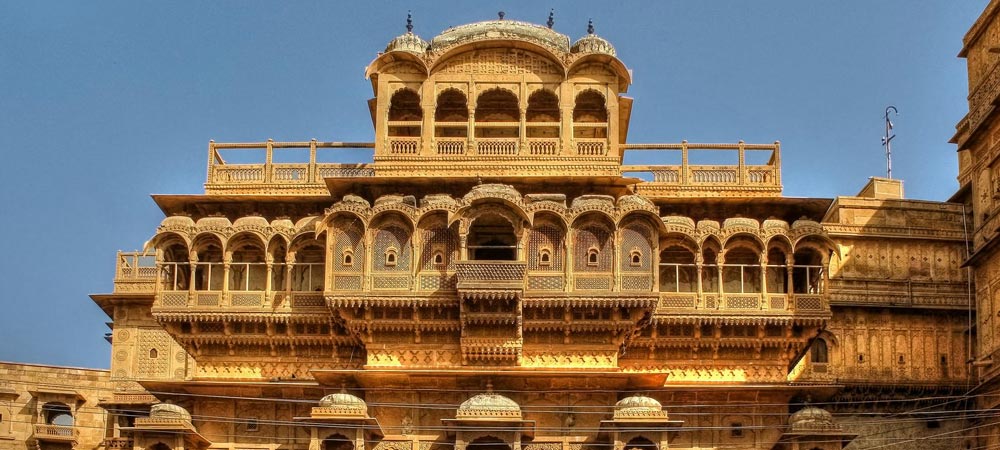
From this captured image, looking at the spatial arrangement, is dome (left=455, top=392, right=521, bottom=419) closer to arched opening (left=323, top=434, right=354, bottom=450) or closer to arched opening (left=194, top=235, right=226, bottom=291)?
arched opening (left=323, top=434, right=354, bottom=450)

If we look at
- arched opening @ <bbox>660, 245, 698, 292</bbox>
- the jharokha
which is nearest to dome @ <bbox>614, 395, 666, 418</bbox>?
the jharokha

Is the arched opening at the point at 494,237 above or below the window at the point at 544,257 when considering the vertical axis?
above

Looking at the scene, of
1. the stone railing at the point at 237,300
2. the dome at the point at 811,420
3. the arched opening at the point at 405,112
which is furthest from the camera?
the arched opening at the point at 405,112

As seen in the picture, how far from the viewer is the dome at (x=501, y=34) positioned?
39.6 metres

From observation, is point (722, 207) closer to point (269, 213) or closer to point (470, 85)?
point (470, 85)

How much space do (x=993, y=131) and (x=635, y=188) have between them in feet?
28.0

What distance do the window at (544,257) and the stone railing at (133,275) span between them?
499 inches

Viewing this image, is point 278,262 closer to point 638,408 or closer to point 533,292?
point 533,292

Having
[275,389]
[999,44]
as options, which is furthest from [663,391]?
[999,44]

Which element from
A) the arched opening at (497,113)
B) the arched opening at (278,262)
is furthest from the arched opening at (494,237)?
the arched opening at (278,262)

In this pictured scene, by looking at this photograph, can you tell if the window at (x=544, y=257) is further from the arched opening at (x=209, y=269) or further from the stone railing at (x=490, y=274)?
the arched opening at (x=209, y=269)

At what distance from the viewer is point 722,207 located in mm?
38781

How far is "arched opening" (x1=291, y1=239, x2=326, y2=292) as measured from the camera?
3822 centimetres

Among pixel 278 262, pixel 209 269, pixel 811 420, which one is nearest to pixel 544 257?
pixel 278 262
